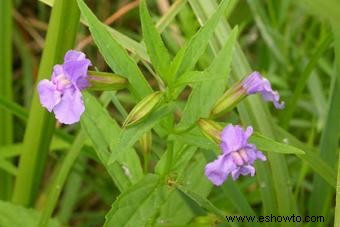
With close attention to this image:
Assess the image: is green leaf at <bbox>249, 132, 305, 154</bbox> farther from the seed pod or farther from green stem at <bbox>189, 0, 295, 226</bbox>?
green stem at <bbox>189, 0, 295, 226</bbox>

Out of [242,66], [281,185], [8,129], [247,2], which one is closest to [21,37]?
[8,129]

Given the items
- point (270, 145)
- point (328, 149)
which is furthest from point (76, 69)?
point (328, 149)

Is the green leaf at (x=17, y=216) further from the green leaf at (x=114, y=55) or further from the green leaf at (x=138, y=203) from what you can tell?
the green leaf at (x=114, y=55)

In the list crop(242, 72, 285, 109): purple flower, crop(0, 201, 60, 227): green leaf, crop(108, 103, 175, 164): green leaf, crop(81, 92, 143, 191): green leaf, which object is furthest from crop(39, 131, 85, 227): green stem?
crop(242, 72, 285, 109): purple flower

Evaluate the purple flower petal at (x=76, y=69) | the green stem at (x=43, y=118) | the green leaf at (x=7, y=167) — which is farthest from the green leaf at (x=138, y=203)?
the green leaf at (x=7, y=167)

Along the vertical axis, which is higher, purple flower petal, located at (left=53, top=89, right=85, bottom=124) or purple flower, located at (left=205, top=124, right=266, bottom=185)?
purple flower petal, located at (left=53, top=89, right=85, bottom=124)

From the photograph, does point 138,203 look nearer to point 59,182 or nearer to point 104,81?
point 104,81
